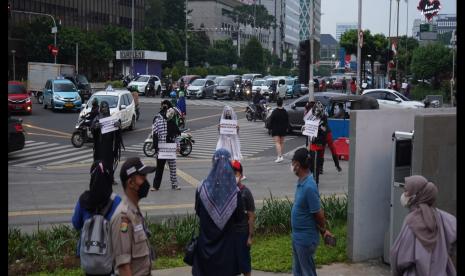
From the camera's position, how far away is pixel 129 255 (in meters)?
5.38

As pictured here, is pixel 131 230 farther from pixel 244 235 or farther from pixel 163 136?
pixel 163 136

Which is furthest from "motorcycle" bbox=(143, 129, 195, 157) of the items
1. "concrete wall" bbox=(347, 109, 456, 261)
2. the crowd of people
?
the crowd of people

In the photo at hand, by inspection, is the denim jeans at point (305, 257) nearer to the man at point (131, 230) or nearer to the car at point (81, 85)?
the man at point (131, 230)

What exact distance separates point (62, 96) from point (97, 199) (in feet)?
104

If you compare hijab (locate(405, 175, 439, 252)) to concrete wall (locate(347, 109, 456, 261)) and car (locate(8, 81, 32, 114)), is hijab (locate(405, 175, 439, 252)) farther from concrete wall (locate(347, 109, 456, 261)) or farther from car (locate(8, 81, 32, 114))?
car (locate(8, 81, 32, 114))

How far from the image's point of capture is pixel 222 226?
20.5ft

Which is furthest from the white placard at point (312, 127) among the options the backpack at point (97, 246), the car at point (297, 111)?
the car at point (297, 111)

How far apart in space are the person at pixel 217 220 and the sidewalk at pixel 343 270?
6.70 ft

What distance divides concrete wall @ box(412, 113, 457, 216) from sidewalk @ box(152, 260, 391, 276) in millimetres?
1231

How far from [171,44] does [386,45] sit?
32.1 meters

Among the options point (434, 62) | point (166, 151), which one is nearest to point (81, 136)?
point (166, 151)

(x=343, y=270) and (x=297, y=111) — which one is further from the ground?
(x=297, y=111)

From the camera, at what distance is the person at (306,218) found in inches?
269
